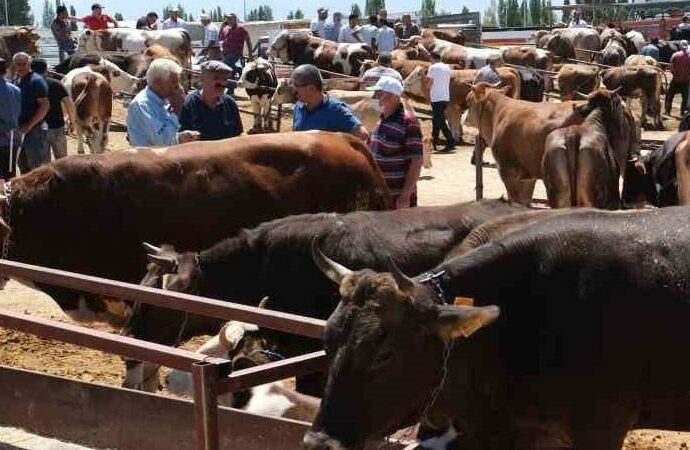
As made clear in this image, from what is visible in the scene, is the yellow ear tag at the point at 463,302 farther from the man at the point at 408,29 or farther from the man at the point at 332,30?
the man at the point at 408,29

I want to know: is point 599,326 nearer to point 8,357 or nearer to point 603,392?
point 603,392

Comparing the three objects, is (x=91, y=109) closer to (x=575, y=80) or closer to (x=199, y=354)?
(x=575, y=80)

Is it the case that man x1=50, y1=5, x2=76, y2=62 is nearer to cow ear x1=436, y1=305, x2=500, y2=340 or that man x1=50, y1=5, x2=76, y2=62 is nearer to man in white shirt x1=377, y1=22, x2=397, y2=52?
man in white shirt x1=377, y1=22, x2=397, y2=52

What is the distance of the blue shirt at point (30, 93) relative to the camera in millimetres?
12461

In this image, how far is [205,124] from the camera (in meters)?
8.67

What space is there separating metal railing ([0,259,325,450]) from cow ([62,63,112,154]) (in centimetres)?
1363

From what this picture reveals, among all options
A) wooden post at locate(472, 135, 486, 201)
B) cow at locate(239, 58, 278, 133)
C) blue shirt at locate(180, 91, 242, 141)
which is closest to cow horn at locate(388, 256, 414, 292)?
blue shirt at locate(180, 91, 242, 141)

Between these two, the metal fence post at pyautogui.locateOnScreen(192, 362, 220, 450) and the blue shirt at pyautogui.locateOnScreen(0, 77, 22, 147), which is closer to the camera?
the metal fence post at pyautogui.locateOnScreen(192, 362, 220, 450)

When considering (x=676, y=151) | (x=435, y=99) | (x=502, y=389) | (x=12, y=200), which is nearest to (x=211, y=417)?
(x=502, y=389)

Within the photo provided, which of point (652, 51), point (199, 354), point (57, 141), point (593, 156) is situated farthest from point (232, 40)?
point (199, 354)

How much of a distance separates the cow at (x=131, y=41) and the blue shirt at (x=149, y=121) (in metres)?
19.7

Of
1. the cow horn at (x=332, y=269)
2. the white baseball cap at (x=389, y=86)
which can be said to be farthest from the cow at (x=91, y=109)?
the cow horn at (x=332, y=269)

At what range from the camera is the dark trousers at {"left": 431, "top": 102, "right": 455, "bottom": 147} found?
Result: 69.5 ft

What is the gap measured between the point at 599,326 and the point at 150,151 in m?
3.94
